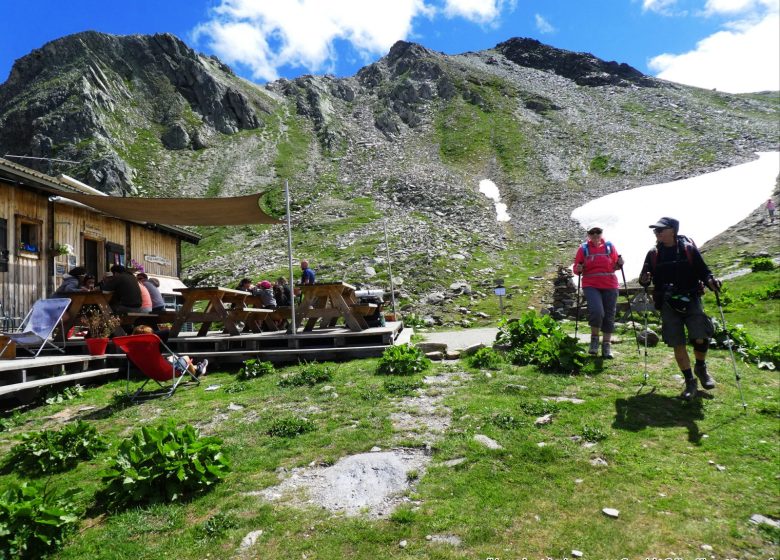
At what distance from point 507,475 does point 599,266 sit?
471cm

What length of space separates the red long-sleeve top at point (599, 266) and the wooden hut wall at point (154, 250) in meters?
16.4

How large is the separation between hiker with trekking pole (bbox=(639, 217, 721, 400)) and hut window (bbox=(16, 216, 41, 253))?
1486cm

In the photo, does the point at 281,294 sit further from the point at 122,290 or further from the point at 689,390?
the point at 689,390

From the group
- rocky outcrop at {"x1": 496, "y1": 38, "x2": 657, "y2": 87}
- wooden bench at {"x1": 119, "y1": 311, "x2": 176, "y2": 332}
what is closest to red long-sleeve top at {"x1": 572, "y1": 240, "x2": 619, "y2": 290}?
wooden bench at {"x1": 119, "y1": 311, "x2": 176, "y2": 332}

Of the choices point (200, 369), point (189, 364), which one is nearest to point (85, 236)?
point (200, 369)

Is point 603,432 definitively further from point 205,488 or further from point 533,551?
point 205,488

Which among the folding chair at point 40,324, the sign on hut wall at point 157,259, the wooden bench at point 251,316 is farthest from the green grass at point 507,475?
the sign on hut wall at point 157,259

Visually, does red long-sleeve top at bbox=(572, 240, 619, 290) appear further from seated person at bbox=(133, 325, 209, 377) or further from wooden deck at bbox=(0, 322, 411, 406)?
seated person at bbox=(133, 325, 209, 377)

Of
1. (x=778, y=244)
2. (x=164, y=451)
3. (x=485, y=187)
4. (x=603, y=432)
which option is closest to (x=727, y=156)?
(x=485, y=187)

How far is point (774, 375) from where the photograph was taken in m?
6.61

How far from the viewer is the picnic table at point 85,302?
9570 mm

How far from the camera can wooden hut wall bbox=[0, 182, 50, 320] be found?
11.8 m

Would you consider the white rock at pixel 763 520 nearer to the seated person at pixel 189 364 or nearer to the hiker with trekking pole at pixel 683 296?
the hiker with trekking pole at pixel 683 296

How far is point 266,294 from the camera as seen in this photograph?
13.7 meters
